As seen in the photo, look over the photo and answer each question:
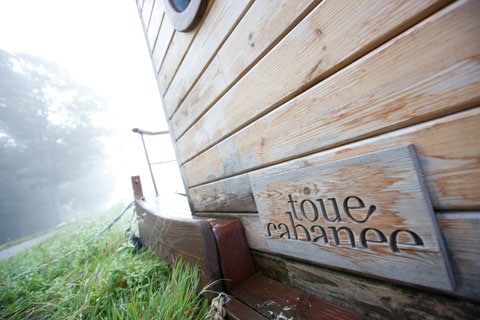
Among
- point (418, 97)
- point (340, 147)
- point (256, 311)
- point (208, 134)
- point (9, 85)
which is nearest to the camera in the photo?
point (418, 97)

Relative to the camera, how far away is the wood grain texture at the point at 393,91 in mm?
422

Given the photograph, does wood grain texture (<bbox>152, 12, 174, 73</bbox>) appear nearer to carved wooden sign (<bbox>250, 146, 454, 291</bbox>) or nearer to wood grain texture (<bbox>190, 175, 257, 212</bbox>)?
wood grain texture (<bbox>190, 175, 257, 212</bbox>)

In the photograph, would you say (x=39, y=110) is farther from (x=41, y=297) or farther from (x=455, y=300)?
(x=455, y=300)

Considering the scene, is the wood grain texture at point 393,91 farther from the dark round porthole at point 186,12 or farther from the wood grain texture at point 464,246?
the dark round porthole at point 186,12

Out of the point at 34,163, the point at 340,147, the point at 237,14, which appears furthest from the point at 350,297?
the point at 34,163

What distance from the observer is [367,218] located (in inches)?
24.3

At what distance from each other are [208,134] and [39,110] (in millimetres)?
37581

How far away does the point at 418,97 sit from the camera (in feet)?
1.61

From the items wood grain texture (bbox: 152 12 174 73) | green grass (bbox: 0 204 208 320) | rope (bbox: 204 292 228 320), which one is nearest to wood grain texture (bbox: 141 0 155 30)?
wood grain texture (bbox: 152 12 174 73)

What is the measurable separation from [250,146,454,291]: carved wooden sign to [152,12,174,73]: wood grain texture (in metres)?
1.57

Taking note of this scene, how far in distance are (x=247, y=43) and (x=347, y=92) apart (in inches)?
21.7

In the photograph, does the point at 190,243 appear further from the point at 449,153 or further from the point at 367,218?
the point at 449,153

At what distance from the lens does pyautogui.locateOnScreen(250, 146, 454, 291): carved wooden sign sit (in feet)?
1.66

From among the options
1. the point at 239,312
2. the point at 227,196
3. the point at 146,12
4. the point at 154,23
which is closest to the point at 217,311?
the point at 239,312
